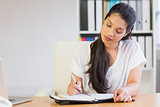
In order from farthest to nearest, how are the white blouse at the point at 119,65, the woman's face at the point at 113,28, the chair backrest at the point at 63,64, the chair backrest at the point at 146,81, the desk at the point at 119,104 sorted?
the chair backrest at the point at 146,81
the chair backrest at the point at 63,64
the white blouse at the point at 119,65
the woman's face at the point at 113,28
the desk at the point at 119,104

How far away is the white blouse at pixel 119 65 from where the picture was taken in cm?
147

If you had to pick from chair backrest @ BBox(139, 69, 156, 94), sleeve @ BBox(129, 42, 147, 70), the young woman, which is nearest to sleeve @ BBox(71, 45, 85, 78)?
the young woman

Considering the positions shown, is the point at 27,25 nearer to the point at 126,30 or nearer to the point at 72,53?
the point at 72,53

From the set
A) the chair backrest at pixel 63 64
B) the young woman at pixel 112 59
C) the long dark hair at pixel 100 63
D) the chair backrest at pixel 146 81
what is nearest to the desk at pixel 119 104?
the young woman at pixel 112 59

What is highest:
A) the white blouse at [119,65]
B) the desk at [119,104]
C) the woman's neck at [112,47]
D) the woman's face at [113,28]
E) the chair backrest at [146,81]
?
the woman's face at [113,28]

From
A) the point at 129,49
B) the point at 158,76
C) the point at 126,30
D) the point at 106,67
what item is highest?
the point at 126,30

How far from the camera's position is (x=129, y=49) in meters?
1.53

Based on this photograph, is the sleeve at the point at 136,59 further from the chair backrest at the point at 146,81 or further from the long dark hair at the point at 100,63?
the chair backrest at the point at 146,81

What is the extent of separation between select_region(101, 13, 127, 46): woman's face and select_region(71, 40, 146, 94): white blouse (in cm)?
16

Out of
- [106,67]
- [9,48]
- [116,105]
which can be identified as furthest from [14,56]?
[116,105]

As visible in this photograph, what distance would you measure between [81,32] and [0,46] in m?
0.96

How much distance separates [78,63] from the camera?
60.6 inches

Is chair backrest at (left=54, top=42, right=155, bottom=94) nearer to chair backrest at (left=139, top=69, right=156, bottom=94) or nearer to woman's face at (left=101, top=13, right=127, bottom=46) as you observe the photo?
woman's face at (left=101, top=13, right=127, bottom=46)

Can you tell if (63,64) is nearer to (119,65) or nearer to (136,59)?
(119,65)
